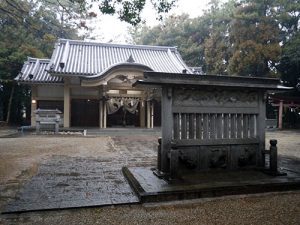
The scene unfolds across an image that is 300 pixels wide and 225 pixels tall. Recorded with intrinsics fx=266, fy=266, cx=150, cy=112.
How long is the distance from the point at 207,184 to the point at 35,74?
60.7 feet

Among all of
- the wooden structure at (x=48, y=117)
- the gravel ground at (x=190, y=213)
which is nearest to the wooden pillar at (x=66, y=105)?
the wooden structure at (x=48, y=117)

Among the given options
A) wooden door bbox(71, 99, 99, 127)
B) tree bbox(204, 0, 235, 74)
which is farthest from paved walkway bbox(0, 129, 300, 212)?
tree bbox(204, 0, 235, 74)

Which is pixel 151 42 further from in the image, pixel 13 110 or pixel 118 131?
pixel 118 131

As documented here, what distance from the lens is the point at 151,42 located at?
41.7m

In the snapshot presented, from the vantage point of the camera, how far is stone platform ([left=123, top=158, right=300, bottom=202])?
177 inches

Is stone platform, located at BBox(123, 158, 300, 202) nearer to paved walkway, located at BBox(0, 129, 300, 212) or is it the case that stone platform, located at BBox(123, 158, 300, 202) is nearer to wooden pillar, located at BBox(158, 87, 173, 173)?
paved walkway, located at BBox(0, 129, 300, 212)

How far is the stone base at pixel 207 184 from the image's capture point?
448 centimetres

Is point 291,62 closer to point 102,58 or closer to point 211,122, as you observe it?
point 102,58

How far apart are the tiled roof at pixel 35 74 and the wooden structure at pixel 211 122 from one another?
15737 mm

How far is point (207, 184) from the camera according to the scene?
4.83 m

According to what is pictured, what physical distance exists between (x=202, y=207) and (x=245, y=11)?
26.6m

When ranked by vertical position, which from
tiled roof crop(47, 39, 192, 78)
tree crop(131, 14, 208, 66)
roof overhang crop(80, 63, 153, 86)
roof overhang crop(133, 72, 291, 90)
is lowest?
roof overhang crop(133, 72, 291, 90)

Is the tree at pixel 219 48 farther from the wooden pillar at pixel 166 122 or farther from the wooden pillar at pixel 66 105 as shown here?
the wooden pillar at pixel 166 122

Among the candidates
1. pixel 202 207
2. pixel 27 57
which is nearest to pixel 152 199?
pixel 202 207
